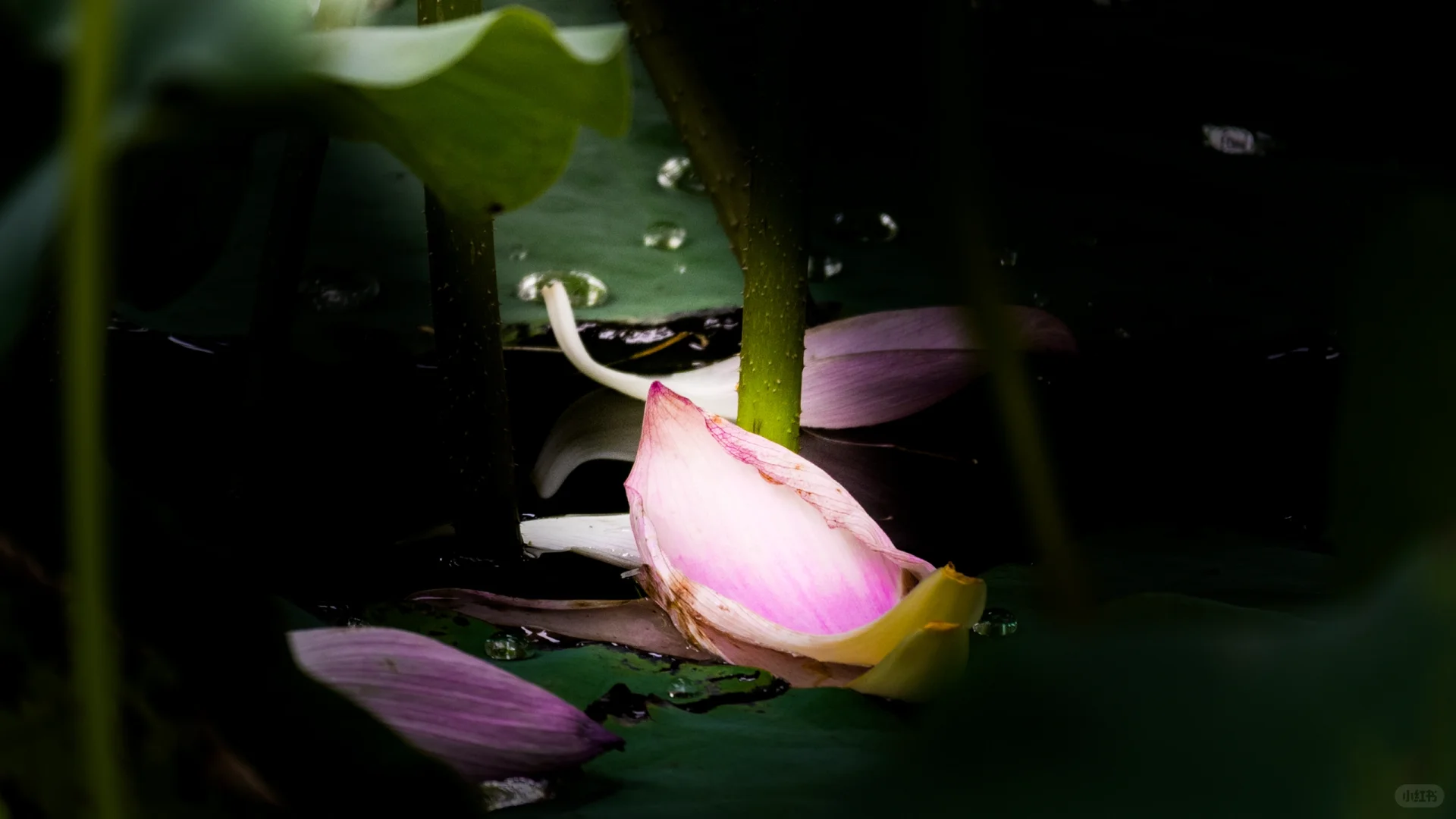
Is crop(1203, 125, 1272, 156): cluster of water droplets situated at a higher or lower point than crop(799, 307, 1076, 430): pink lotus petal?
higher

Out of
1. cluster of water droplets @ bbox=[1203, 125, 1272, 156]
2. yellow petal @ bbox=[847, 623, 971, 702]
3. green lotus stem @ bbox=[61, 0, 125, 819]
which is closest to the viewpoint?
green lotus stem @ bbox=[61, 0, 125, 819]

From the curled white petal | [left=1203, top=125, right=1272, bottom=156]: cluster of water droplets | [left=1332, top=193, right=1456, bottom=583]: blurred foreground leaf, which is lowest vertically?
the curled white petal

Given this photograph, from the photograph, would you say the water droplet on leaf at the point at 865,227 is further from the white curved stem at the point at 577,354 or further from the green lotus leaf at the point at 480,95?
the green lotus leaf at the point at 480,95

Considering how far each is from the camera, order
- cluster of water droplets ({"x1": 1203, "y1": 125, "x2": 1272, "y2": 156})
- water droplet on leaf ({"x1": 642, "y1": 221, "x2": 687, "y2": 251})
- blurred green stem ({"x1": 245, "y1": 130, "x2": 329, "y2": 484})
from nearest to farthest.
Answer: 1. blurred green stem ({"x1": 245, "y1": 130, "x2": 329, "y2": 484})
2. water droplet on leaf ({"x1": 642, "y1": 221, "x2": 687, "y2": 251})
3. cluster of water droplets ({"x1": 1203, "y1": 125, "x2": 1272, "y2": 156})

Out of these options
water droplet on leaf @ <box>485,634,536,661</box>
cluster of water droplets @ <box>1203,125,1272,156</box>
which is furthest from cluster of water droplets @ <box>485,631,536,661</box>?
cluster of water droplets @ <box>1203,125,1272,156</box>

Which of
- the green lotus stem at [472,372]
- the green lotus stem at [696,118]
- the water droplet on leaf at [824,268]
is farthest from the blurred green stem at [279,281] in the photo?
the water droplet on leaf at [824,268]

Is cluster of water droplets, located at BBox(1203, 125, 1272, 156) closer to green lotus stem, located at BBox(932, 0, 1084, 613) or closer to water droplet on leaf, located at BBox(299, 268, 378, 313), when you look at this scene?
water droplet on leaf, located at BBox(299, 268, 378, 313)
